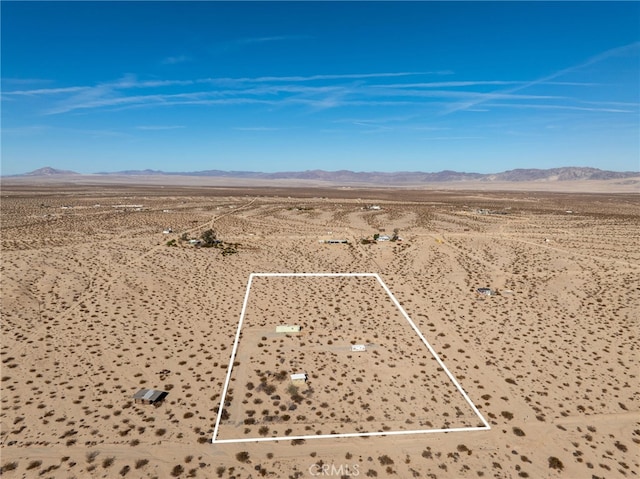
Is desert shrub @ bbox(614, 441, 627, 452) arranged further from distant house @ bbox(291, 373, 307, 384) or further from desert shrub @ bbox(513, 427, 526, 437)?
distant house @ bbox(291, 373, 307, 384)

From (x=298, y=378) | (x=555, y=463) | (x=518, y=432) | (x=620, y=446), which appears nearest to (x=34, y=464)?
(x=298, y=378)

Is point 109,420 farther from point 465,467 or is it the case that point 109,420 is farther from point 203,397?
point 465,467

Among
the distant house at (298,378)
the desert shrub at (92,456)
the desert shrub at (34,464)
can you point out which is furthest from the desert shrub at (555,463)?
the desert shrub at (34,464)

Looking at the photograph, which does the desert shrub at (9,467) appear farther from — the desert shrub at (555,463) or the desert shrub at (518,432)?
the desert shrub at (555,463)

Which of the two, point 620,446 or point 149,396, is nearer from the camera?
point 620,446

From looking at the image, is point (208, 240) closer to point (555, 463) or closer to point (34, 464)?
point (34, 464)

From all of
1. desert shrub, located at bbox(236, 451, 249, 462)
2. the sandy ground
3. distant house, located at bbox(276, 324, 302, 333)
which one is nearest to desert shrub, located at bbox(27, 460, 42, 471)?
the sandy ground
